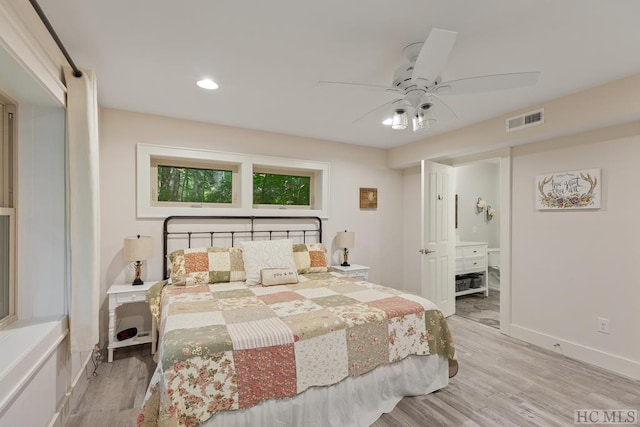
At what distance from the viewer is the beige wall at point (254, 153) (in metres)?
3.01

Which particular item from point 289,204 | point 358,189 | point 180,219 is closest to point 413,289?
point 358,189

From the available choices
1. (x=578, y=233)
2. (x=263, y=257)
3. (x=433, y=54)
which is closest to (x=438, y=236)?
(x=578, y=233)

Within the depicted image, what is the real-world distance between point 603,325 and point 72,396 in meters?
4.27

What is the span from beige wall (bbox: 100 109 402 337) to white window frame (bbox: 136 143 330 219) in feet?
0.24

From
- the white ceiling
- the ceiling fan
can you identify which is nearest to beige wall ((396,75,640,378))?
the white ceiling

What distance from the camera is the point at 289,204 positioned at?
13.7ft

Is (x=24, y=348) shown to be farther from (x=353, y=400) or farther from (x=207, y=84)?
(x=207, y=84)

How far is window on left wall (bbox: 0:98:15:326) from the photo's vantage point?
5.65 ft

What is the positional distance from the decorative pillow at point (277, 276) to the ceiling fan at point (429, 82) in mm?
1682

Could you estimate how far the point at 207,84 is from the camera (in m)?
2.45

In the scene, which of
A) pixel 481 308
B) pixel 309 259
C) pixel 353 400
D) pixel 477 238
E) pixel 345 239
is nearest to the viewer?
pixel 353 400

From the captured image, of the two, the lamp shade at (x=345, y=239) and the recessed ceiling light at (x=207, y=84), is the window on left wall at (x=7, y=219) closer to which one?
the recessed ceiling light at (x=207, y=84)

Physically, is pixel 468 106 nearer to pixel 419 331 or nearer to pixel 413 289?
pixel 419 331

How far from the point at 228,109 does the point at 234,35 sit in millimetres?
1286
